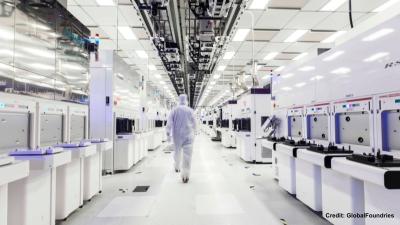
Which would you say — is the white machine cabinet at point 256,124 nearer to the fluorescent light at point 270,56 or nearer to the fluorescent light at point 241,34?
the fluorescent light at point 241,34

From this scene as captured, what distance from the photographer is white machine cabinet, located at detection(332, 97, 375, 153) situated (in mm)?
2191

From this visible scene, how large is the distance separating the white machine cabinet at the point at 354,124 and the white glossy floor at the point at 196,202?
89 centimetres

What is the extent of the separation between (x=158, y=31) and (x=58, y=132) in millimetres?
2826

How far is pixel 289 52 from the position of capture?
336 inches

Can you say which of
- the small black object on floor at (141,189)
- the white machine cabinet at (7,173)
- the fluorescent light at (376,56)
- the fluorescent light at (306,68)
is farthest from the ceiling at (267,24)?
the white machine cabinet at (7,173)

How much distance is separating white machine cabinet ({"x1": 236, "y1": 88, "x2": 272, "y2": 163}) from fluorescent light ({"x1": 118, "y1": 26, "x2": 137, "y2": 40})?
10.8ft

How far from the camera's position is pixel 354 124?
246 cm

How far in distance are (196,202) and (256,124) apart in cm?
326

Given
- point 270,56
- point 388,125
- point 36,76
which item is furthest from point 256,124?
point 36,76

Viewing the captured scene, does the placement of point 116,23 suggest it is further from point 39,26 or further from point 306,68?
point 306,68

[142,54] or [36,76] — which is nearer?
[36,76]

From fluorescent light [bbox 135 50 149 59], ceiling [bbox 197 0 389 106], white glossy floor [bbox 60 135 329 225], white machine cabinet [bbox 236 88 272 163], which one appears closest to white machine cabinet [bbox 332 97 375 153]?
white glossy floor [bbox 60 135 329 225]

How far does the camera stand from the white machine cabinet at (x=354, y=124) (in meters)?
2.19

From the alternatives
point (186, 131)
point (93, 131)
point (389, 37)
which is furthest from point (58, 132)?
point (389, 37)
